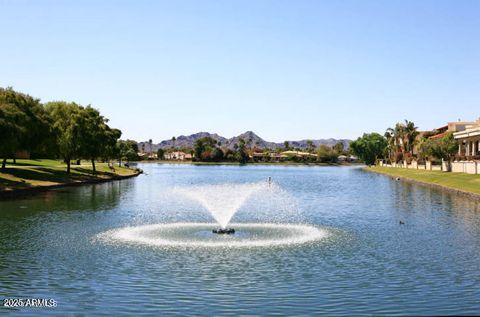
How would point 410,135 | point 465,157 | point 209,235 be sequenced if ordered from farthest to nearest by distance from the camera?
point 410,135
point 465,157
point 209,235

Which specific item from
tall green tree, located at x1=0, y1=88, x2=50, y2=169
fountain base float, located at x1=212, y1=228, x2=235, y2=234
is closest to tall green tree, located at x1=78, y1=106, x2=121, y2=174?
tall green tree, located at x1=0, y1=88, x2=50, y2=169

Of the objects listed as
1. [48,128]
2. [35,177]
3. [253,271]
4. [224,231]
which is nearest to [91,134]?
[48,128]

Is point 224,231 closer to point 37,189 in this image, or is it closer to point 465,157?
point 37,189

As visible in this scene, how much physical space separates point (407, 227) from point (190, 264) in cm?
2005

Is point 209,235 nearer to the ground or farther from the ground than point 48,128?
nearer to the ground

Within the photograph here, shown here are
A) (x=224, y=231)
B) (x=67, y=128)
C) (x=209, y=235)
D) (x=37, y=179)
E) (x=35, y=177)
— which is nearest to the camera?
(x=209, y=235)

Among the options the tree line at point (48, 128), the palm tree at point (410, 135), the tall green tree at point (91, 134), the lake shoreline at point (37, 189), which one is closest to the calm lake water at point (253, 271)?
the lake shoreline at point (37, 189)

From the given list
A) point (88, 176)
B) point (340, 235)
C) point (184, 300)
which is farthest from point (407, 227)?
point (88, 176)

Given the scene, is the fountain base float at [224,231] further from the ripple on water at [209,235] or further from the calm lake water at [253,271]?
the calm lake water at [253,271]

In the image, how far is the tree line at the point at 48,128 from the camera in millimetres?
69812

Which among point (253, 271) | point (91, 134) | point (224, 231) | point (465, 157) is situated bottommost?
point (253, 271)

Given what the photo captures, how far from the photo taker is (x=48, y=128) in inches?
3310

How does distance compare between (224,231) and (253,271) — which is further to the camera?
(224,231)

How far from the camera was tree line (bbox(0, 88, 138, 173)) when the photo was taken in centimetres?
6981
